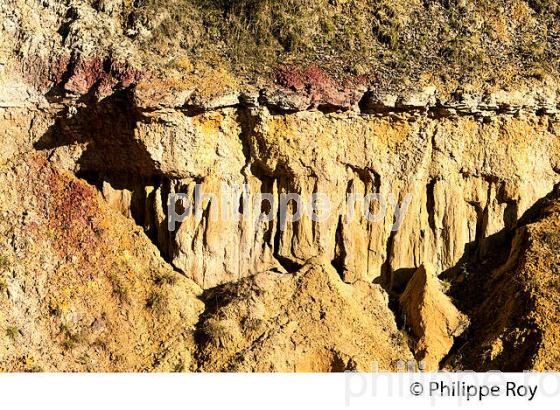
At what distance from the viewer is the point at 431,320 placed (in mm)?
26094

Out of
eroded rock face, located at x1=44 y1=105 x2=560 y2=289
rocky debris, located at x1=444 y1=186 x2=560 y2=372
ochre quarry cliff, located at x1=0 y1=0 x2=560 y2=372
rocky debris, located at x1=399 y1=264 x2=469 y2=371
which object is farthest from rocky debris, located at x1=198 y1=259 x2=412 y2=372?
rocky debris, located at x1=444 y1=186 x2=560 y2=372

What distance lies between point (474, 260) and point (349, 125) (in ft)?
16.8

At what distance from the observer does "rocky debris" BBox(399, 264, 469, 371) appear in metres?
25.8

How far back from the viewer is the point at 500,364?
24.3 m

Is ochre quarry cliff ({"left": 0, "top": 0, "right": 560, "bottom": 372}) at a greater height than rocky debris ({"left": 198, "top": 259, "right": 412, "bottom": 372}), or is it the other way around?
ochre quarry cliff ({"left": 0, "top": 0, "right": 560, "bottom": 372})

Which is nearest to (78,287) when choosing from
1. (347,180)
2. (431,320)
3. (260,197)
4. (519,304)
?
(260,197)

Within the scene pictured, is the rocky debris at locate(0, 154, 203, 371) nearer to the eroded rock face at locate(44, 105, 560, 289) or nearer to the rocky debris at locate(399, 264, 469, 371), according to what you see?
the eroded rock face at locate(44, 105, 560, 289)

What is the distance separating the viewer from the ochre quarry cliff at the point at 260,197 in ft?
83.4

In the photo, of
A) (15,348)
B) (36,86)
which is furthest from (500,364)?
(36,86)

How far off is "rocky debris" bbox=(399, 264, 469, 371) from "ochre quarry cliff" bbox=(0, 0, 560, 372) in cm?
5

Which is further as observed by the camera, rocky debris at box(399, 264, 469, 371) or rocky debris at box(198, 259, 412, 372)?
rocky debris at box(399, 264, 469, 371)

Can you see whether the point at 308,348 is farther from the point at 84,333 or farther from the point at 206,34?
the point at 206,34

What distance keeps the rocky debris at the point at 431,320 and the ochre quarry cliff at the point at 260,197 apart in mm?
51

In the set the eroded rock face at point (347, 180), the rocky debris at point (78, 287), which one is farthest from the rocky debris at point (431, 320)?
the rocky debris at point (78, 287)
